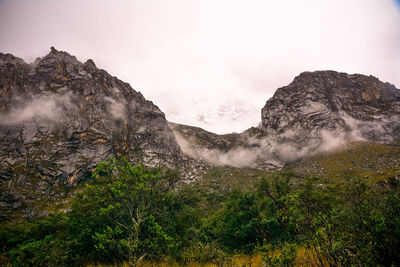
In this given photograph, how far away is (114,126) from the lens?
422ft

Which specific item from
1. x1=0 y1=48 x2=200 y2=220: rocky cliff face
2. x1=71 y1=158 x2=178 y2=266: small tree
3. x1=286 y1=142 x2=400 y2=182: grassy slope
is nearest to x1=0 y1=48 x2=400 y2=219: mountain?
x1=0 y1=48 x2=200 y2=220: rocky cliff face

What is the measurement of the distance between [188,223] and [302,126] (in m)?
144

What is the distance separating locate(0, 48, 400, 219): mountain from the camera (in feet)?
317

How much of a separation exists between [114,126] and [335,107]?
565 ft

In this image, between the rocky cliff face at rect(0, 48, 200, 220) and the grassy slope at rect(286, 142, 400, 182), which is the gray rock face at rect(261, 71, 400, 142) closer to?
the grassy slope at rect(286, 142, 400, 182)

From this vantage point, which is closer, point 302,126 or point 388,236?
point 388,236

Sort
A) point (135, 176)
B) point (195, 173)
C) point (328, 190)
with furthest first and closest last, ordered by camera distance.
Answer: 1. point (195, 173)
2. point (328, 190)
3. point (135, 176)

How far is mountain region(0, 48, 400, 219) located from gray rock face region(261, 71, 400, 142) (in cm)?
69

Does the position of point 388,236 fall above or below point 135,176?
below

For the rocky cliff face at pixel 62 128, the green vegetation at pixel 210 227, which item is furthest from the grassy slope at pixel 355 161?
the rocky cliff face at pixel 62 128

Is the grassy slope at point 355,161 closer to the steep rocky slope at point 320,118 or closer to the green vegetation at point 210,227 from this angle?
the steep rocky slope at point 320,118

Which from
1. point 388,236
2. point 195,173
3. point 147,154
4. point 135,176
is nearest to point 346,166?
point 195,173

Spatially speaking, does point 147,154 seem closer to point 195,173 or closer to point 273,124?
point 195,173

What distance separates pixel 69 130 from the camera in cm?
11069
